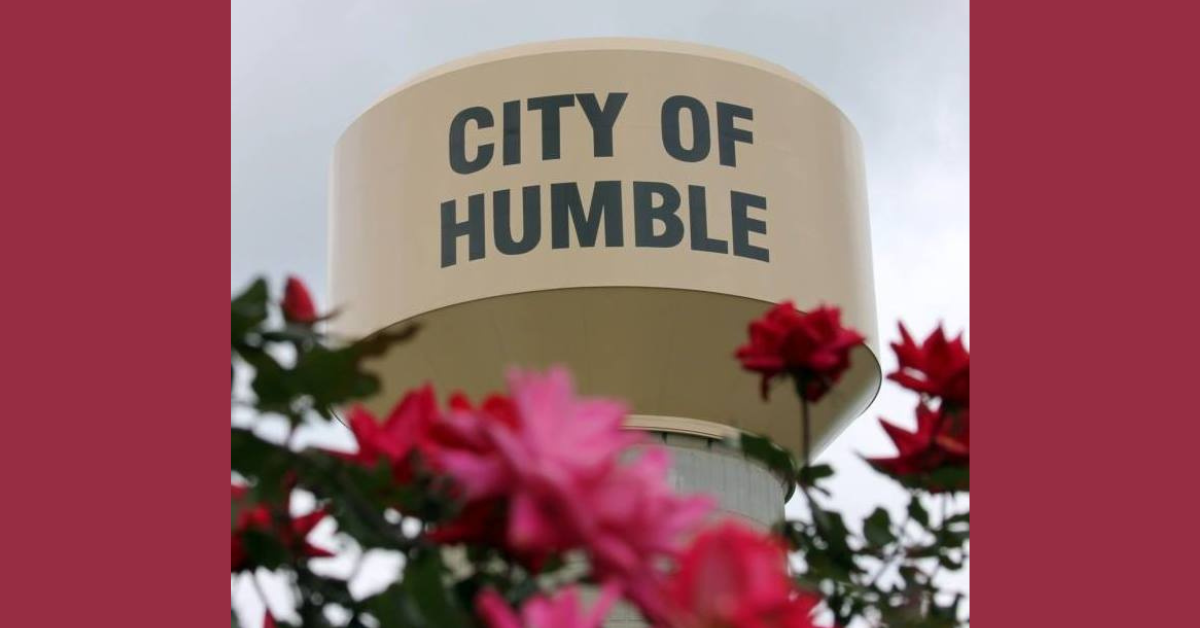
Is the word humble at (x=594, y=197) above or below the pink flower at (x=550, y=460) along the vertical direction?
above

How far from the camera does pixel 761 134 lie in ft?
27.8

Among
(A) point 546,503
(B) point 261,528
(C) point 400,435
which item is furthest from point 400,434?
(A) point 546,503

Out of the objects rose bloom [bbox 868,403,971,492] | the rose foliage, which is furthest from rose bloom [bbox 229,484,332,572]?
rose bloom [bbox 868,403,971,492]

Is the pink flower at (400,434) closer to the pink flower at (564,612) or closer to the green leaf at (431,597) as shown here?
the green leaf at (431,597)

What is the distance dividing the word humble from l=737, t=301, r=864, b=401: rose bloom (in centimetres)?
653

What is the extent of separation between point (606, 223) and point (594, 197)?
0.45ft

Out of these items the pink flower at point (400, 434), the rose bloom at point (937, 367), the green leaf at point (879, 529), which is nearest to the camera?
the pink flower at point (400, 434)

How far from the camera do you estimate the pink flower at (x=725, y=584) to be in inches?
28.0

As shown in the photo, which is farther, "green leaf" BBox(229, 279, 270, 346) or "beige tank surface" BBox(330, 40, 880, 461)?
"beige tank surface" BBox(330, 40, 880, 461)

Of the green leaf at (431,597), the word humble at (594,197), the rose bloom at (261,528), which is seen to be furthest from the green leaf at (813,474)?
the word humble at (594,197)

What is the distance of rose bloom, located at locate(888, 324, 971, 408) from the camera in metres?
1.36

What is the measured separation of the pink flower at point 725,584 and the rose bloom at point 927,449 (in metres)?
0.67

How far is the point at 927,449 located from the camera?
1386mm

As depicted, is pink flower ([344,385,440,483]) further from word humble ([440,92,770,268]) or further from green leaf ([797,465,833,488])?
word humble ([440,92,770,268])
